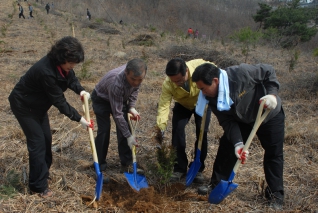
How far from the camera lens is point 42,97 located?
2791mm

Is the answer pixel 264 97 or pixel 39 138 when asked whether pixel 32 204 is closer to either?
pixel 39 138

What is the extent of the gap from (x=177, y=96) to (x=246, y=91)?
88 cm

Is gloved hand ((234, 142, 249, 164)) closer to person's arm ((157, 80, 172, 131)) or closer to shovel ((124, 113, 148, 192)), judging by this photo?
person's arm ((157, 80, 172, 131))

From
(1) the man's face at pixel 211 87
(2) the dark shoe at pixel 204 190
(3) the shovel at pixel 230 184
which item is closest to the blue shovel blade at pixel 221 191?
(3) the shovel at pixel 230 184

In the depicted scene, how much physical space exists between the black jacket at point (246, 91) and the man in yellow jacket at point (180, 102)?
0.46m

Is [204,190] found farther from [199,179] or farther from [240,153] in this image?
[240,153]

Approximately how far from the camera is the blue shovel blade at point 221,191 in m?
2.84

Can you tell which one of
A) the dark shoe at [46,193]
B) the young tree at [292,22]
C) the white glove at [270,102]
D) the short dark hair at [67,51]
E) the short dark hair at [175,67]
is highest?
the short dark hair at [67,51]

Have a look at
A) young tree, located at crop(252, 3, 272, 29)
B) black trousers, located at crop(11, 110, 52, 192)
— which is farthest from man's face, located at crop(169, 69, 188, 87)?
young tree, located at crop(252, 3, 272, 29)

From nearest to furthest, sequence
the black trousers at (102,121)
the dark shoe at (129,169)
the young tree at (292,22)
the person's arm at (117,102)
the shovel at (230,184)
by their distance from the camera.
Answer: the shovel at (230,184)
the person's arm at (117,102)
the black trousers at (102,121)
the dark shoe at (129,169)
the young tree at (292,22)

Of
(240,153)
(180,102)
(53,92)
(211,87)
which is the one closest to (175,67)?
(211,87)

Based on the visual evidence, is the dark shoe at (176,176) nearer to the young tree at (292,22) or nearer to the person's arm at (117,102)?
the person's arm at (117,102)

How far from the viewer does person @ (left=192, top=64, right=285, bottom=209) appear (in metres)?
2.55

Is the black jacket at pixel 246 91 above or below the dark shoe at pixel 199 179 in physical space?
above
